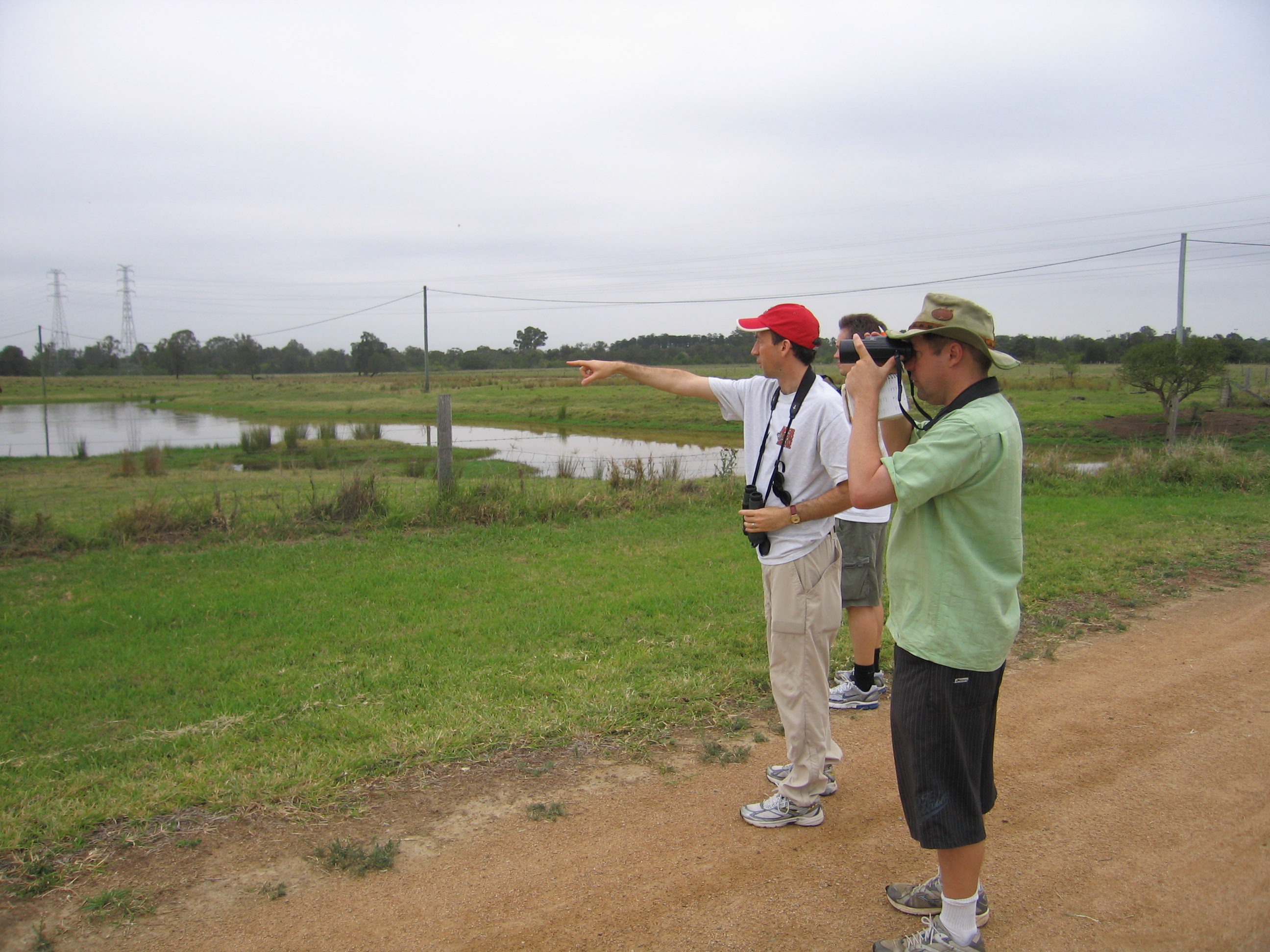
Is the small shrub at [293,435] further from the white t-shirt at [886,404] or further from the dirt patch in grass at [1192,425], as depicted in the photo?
the dirt patch in grass at [1192,425]

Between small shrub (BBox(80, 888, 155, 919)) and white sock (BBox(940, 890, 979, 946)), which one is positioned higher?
white sock (BBox(940, 890, 979, 946))

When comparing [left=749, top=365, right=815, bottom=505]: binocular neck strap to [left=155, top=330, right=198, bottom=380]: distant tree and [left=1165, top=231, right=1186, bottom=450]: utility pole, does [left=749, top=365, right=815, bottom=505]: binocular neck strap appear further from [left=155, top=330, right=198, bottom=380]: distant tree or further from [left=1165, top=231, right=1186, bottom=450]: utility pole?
[left=155, top=330, right=198, bottom=380]: distant tree

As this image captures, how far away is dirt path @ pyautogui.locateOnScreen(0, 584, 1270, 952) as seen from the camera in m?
2.86

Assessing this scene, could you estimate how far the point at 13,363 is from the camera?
263 ft

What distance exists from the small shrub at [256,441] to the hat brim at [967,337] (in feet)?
71.9

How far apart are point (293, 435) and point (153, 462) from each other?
13.4ft

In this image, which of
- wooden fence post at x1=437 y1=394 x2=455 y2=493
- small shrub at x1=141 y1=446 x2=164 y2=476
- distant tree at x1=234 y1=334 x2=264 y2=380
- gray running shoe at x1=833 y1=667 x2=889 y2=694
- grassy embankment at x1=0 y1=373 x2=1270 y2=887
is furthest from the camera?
distant tree at x1=234 y1=334 x2=264 y2=380

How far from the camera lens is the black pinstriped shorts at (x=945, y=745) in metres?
2.58

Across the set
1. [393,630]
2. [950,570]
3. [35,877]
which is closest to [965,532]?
[950,570]

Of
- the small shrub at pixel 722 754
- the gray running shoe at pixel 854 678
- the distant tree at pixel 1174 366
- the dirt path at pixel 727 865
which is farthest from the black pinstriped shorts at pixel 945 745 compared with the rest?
the distant tree at pixel 1174 366

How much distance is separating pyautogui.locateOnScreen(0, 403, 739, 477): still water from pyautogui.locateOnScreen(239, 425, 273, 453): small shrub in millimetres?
921

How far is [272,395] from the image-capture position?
173 ft

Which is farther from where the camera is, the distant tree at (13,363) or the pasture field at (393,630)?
the distant tree at (13,363)

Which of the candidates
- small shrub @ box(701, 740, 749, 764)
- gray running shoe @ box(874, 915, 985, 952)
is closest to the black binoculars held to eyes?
gray running shoe @ box(874, 915, 985, 952)
